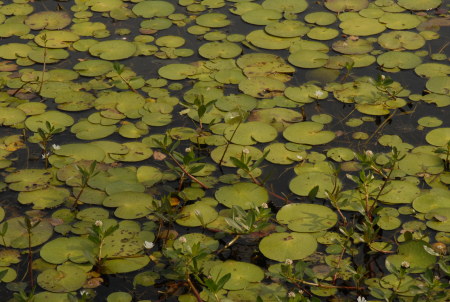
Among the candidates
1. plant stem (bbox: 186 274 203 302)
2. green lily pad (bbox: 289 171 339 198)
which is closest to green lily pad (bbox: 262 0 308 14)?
green lily pad (bbox: 289 171 339 198)

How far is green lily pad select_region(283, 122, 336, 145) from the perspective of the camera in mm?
3863

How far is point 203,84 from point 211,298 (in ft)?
5.79

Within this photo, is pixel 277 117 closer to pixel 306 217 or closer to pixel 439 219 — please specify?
pixel 306 217

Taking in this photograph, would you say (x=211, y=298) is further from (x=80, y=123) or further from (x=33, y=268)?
(x=80, y=123)

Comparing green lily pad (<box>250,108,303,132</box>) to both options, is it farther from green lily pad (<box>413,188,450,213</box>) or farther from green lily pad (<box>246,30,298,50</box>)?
green lily pad (<box>413,188,450,213</box>)

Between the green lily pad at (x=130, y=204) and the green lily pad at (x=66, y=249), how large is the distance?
24 cm

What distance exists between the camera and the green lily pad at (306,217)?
10.7 ft

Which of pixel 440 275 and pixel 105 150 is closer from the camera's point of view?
pixel 440 275

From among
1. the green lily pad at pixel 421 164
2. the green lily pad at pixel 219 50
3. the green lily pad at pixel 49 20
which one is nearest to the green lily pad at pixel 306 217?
the green lily pad at pixel 421 164

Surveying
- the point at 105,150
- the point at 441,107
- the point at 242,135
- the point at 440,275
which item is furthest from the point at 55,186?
the point at 441,107

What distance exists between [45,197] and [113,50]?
1487mm

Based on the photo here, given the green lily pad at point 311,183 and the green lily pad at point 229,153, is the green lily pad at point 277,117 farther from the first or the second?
the green lily pad at point 311,183

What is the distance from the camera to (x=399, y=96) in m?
4.23

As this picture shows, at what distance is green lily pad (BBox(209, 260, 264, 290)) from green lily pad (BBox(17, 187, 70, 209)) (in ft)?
2.84
